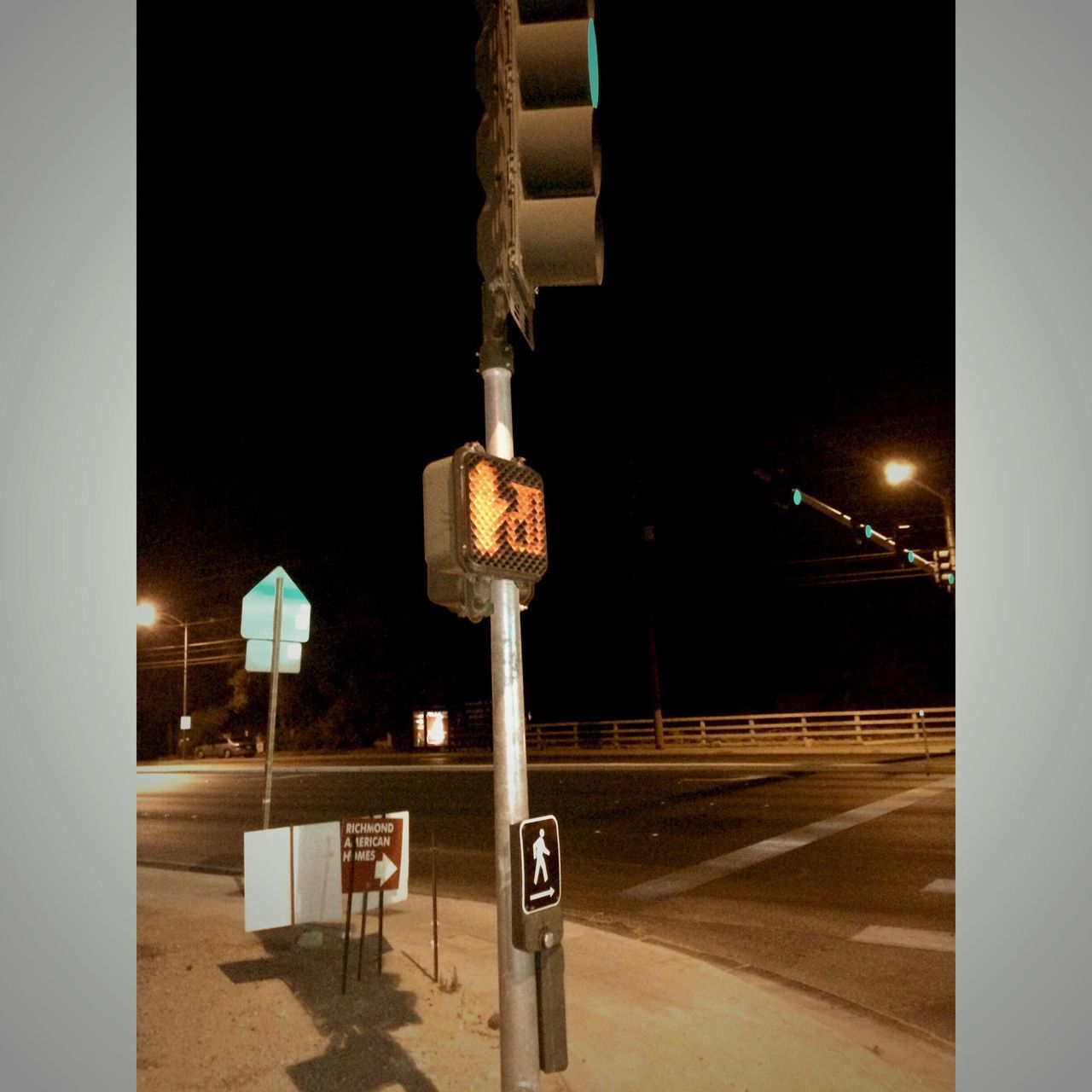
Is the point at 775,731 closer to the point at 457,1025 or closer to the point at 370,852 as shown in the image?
the point at 370,852

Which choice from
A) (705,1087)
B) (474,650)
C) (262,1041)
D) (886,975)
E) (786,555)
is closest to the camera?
(705,1087)

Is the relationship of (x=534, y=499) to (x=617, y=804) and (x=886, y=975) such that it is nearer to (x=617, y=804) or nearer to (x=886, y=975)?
(x=886, y=975)

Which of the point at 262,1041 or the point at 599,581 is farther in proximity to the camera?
the point at 599,581

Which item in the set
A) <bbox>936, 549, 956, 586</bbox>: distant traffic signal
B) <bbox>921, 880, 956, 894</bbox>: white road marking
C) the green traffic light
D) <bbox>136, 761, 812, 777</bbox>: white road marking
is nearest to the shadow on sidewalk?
the green traffic light

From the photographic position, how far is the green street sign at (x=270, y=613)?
320 inches

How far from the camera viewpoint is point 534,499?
4.02 meters

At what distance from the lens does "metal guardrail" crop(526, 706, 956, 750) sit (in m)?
30.0

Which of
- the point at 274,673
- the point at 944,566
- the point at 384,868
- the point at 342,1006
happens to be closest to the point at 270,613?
the point at 274,673

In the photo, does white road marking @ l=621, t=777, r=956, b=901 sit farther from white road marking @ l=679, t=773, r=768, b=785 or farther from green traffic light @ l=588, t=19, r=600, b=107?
green traffic light @ l=588, t=19, r=600, b=107

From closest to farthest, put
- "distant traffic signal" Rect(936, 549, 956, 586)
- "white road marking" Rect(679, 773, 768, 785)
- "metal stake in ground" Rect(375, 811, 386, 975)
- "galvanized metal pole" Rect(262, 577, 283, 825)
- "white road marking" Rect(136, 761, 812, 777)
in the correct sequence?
1. "metal stake in ground" Rect(375, 811, 386, 975)
2. "galvanized metal pole" Rect(262, 577, 283, 825)
3. "white road marking" Rect(679, 773, 768, 785)
4. "distant traffic signal" Rect(936, 549, 956, 586)
5. "white road marking" Rect(136, 761, 812, 777)

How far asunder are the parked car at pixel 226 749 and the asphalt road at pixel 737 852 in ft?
92.4

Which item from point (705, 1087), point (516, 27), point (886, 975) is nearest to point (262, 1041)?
point (705, 1087)

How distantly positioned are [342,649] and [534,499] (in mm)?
52827

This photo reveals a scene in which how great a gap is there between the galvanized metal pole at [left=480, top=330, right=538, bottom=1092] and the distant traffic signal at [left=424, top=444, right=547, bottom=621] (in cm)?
10
